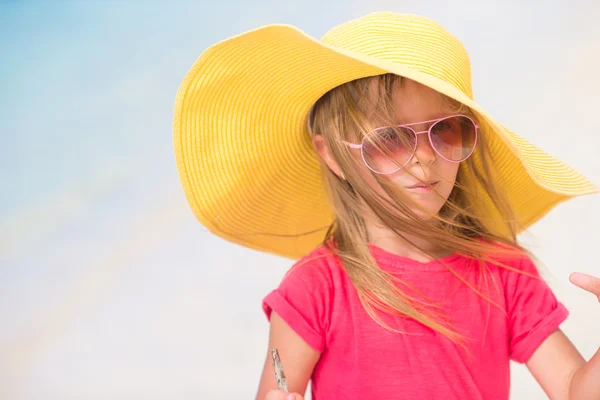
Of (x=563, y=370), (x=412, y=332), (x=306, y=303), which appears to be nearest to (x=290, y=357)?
(x=306, y=303)

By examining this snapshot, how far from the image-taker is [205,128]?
62.2 inches

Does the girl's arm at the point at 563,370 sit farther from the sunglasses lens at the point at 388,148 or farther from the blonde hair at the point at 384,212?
the sunglasses lens at the point at 388,148

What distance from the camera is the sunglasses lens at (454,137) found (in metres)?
1.50

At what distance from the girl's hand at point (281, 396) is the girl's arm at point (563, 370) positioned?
463 mm

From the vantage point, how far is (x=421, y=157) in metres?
1.50

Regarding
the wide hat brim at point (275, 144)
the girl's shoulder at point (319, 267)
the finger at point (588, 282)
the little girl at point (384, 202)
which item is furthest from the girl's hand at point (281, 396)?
the finger at point (588, 282)

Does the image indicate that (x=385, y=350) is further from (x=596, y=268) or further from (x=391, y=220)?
(x=596, y=268)

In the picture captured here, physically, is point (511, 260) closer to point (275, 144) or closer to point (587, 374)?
point (587, 374)

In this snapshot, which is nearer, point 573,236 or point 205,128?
point 205,128

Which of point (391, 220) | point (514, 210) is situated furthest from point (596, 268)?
point (391, 220)

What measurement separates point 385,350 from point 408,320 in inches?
2.8

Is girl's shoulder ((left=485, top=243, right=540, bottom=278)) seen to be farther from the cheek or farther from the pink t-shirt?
the cheek

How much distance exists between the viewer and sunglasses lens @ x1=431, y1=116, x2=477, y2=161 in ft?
4.92

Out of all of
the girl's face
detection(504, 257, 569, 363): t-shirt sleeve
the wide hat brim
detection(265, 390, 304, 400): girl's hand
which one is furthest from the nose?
detection(265, 390, 304, 400): girl's hand
